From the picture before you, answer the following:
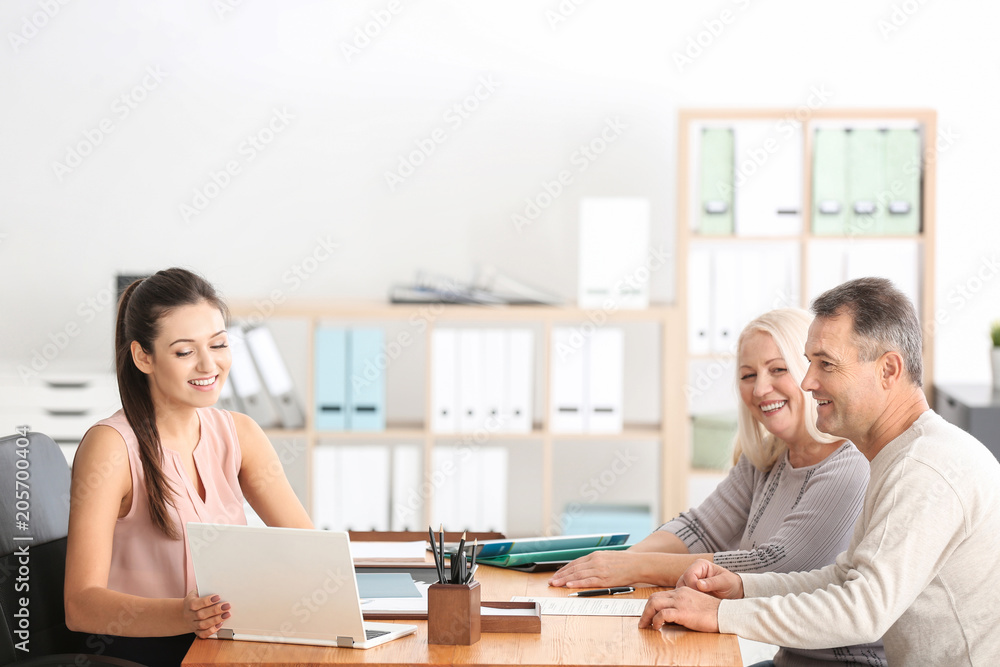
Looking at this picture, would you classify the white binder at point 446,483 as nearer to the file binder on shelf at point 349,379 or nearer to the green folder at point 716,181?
the file binder on shelf at point 349,379

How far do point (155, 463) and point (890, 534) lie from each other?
129 centimetres

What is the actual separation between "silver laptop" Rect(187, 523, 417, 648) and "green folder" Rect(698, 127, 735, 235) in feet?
7.43

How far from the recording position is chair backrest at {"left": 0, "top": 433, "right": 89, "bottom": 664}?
1811mm

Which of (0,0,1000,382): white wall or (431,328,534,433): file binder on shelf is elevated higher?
(0,0,1000,382): white wall

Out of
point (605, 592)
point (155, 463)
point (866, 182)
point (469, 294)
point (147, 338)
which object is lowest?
point (605, 592)

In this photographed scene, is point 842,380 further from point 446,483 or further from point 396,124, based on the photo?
point 396,124

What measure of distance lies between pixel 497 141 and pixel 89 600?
2.48 m

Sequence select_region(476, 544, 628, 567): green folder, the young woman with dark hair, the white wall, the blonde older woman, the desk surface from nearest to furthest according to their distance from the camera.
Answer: the desk surface → the young woman with dark hair → the blonde older woman → select_region(476, 544, 628, 567): green folder → the white wall

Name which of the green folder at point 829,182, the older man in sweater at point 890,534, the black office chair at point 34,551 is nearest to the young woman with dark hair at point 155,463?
the black office chair at point 34,551

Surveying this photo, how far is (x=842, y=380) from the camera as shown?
1.59 m

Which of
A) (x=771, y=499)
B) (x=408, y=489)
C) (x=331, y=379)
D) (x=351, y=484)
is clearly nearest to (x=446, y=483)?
(x=408, y=489)

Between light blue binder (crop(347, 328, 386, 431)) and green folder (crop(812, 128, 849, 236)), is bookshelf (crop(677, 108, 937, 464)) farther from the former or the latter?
light blue binder (crop(347, 328, 386, 431))

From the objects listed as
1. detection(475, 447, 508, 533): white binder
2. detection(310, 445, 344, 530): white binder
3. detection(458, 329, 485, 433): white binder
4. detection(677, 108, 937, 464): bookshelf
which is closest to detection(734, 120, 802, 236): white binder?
detection(677, 108, 937, 464): bookshelf

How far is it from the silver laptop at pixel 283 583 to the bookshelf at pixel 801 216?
219 centimetres
